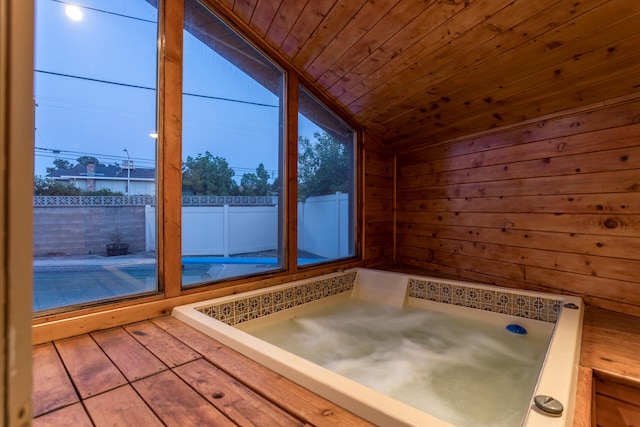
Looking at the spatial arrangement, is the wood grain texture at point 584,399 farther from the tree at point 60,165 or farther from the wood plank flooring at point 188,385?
the tree at point 60,165

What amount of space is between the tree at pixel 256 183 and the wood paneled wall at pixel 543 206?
1.65 meters

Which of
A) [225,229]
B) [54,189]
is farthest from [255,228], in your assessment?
[54,189]

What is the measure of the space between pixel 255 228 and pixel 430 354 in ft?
4.77

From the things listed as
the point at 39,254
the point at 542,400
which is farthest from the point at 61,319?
the point at 542,400

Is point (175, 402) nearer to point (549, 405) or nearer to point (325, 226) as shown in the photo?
point (549, 405)

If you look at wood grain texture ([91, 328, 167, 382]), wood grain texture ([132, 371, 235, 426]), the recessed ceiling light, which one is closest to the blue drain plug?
wood grain texture ([132, 371, 235, 426])

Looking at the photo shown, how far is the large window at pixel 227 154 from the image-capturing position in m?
1.91

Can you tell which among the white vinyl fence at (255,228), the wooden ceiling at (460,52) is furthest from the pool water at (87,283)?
the wooden ceiling at (460,52)

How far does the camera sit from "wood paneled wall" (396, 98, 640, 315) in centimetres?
187

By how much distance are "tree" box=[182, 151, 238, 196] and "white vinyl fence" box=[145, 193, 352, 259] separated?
0.11m

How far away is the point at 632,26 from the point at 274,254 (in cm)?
238

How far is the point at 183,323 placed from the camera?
1581mm

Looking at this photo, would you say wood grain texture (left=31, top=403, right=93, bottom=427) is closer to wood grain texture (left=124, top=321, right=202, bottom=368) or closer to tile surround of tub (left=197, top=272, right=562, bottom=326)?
wood grain texture (left=124, top=321, right=202, bottom=368)

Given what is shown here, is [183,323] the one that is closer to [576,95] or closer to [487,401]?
[487,401]
